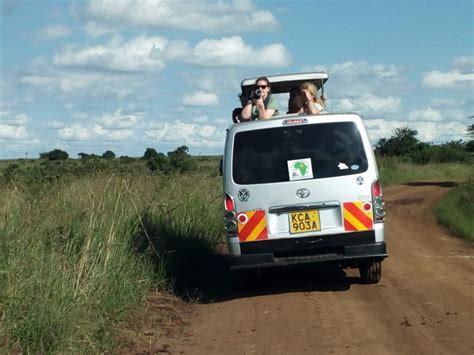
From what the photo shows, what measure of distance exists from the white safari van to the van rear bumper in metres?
0.01

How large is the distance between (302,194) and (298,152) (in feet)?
1.72

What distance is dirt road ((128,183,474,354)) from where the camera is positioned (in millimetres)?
7473

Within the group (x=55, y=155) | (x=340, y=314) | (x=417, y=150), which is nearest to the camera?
(x=340, y=314)

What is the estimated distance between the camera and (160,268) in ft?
34.2

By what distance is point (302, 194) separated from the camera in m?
9.38

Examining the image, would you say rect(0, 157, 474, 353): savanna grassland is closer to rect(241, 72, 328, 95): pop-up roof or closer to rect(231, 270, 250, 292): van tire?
rect(231, 270, 250, 292): van tire

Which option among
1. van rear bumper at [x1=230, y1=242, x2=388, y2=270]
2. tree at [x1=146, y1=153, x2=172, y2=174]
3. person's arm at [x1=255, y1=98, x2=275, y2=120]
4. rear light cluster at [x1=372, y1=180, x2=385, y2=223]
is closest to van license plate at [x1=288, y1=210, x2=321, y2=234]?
van rear bumper at [x1=230, y1=242, x2=388, y2=270]

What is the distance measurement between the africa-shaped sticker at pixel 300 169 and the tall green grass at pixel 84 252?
2163 millimetres

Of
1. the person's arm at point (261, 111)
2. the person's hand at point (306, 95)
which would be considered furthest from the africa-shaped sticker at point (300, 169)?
the person's hand at point (306, 95)

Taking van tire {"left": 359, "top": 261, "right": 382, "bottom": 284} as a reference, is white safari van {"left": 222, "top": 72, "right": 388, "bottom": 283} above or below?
above

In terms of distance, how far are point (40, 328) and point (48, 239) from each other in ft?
6.32

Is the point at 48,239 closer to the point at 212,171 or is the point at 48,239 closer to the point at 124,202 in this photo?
the point at 124,202

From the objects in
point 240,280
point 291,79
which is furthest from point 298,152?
point 291,79

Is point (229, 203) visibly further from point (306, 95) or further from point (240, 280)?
point (306, 95)
